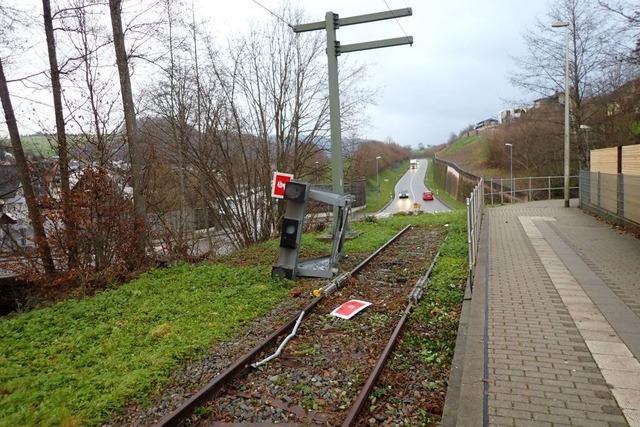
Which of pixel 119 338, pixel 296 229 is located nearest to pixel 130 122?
pixel 296 229

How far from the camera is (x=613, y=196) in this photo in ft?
53.7

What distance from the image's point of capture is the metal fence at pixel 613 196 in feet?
46.0

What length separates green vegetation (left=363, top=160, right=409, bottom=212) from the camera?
7393 centimetres

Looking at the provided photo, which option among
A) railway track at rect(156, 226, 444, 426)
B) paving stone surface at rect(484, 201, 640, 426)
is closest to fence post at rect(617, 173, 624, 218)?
paving stone surface at rect(484, 201, 640, 426)

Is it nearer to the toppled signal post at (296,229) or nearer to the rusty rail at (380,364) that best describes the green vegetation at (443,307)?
the rusty rail at (380,364)

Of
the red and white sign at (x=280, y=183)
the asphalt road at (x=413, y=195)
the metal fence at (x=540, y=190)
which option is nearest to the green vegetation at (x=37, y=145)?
the red and white sign at (x=280, y=183)

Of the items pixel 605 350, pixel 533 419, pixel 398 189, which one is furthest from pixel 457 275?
pixel 398 189

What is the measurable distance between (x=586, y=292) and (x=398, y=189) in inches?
4004

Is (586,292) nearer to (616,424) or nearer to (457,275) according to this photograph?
(457,275)

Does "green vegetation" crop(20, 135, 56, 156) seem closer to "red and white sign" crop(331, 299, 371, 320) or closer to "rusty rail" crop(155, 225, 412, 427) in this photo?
"rusty rail" crop(155, 225, 412, 427)

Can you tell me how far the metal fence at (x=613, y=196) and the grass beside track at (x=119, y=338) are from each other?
1127cm

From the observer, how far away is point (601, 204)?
17969mm

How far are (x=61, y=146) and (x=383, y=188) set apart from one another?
93.1m

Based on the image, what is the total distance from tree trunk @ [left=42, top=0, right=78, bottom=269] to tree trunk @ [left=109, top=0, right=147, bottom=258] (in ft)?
5.03
